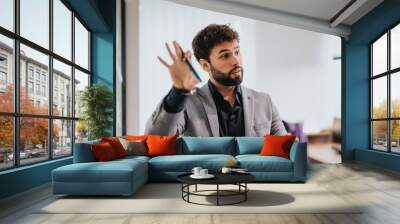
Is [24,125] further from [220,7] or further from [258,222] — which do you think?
[220,7]

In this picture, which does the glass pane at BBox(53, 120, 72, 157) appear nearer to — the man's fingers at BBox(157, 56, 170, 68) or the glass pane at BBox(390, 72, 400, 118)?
the man's fingers at BBox(157, 56, 170, 68)

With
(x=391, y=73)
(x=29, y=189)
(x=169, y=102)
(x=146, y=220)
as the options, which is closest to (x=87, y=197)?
(x=29, y=189)

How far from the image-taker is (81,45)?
781cm

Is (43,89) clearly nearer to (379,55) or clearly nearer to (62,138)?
(62,138)

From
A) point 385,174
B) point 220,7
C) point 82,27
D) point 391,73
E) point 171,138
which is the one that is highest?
point 220,7

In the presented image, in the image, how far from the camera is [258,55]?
27.5ft

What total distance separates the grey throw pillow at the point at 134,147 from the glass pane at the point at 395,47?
17.5 ft

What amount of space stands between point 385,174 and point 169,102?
443cm

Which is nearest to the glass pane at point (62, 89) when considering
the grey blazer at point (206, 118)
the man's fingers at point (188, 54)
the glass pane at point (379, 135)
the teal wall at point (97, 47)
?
the teal wall at point (97, 47)

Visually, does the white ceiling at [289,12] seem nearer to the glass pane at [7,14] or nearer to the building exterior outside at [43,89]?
the building exterior outside at [43,89]

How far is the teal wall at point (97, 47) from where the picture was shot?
5559mm

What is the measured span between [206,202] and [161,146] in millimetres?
2294

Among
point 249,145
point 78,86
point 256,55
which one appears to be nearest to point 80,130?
point 78,86

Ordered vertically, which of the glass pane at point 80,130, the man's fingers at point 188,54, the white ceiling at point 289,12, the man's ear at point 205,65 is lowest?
the glass pane at point 80,130
